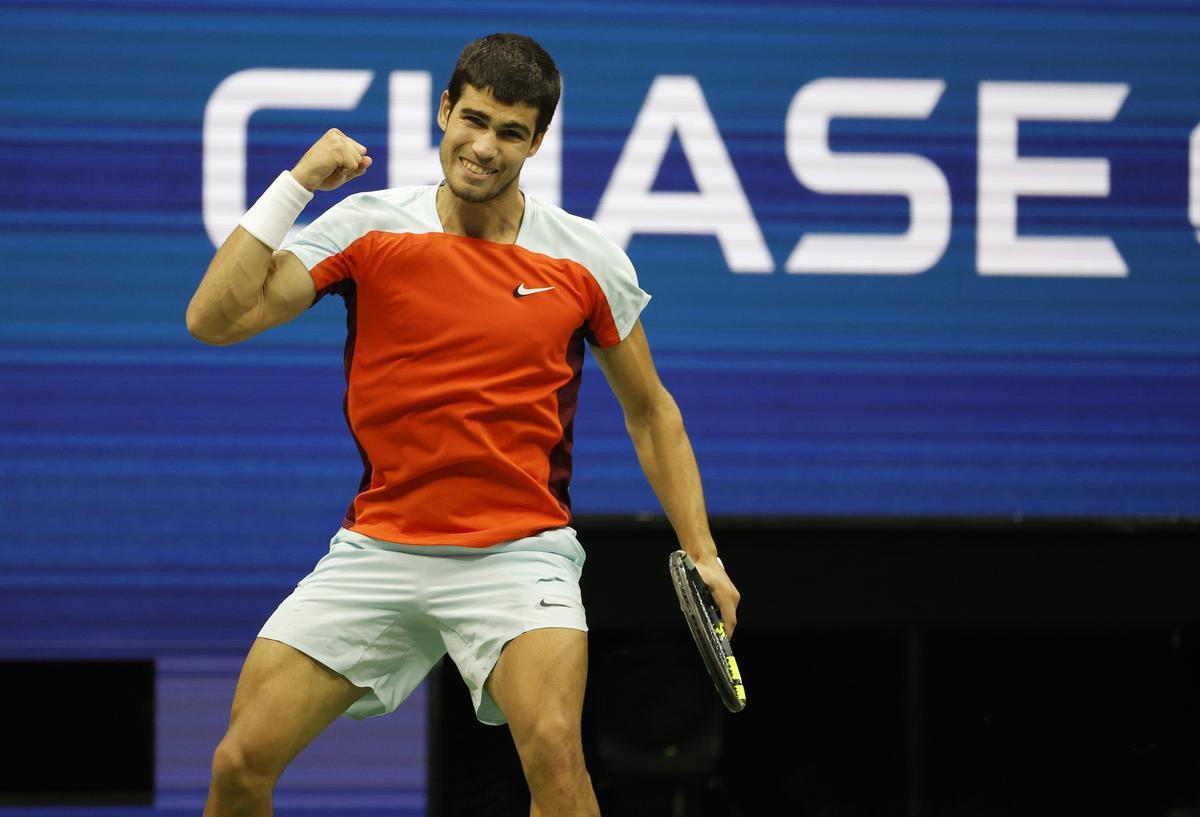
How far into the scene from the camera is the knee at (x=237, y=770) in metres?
2.67

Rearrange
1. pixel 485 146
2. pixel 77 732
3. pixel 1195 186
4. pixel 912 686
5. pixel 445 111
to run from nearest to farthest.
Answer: pixel 485 146 → pixel 445 111 → pixel 912 686 → pixel 77 732 → pixel 1195 186

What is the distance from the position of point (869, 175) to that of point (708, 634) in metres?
2.12

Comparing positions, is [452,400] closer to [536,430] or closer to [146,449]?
[536,430]

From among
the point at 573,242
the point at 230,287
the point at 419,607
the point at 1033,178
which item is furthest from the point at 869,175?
the point at 230,287

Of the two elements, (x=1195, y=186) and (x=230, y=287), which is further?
(x=1195, y=186)

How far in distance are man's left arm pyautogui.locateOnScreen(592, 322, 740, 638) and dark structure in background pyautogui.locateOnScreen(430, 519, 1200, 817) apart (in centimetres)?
110

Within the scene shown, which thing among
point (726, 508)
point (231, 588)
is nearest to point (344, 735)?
point (231, 588)

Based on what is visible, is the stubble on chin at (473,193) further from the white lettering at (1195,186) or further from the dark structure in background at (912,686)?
the white lettering at (1195,186)

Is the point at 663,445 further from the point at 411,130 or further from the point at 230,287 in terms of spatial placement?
the point at 411,130

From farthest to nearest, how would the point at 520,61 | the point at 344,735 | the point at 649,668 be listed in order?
the point at 344,735
the point at 649,668
the point at 520,61

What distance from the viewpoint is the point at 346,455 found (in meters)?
4.40

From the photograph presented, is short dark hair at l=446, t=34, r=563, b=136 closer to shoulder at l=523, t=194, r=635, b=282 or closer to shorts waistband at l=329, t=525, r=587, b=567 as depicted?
shoulder at l=523, t=194, r=635, b=282

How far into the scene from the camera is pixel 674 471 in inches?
118

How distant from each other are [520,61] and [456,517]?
0.84 metres
